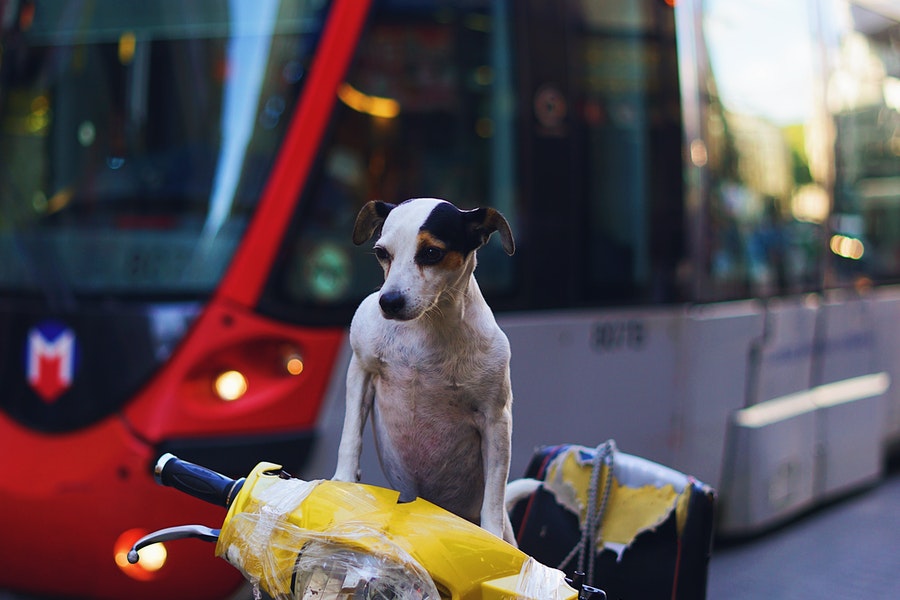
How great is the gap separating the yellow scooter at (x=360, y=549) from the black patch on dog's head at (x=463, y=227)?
407mm

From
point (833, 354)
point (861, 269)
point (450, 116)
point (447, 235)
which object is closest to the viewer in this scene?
point (447, 235)

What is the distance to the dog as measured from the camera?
5.25ft

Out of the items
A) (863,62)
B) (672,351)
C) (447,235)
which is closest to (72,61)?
(672,351)

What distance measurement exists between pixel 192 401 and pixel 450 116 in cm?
161

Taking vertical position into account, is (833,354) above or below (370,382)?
below

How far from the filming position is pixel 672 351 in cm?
525

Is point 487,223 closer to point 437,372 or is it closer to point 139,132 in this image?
point 437,372

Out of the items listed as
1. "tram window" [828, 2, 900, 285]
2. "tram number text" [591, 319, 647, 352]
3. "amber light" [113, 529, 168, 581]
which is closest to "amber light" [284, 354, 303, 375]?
"amber light" [113, 529, 168, 581]

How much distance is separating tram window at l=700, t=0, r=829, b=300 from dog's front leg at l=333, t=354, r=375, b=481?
3.92m

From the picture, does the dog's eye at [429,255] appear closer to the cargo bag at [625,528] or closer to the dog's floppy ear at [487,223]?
the dog's floppy ear at [487,223]

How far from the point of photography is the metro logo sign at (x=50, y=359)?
4.09 meters

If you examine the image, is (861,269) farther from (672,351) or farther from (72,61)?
(72,61)

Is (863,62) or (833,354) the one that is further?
(863,62)

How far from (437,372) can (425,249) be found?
23cm
